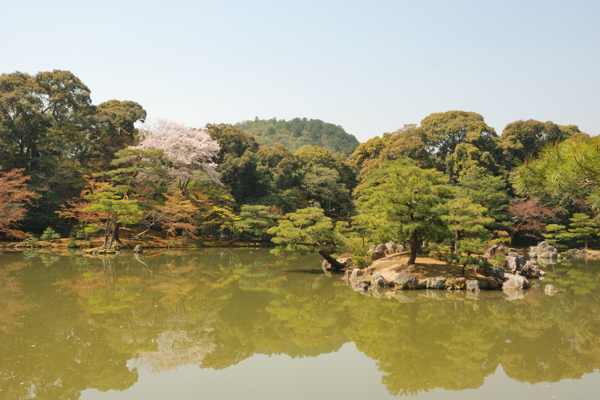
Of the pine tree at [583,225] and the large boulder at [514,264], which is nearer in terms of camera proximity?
the large boulder at [514,264]

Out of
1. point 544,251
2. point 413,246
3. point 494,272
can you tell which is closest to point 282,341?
point 413,246

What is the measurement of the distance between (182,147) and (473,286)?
686 inches

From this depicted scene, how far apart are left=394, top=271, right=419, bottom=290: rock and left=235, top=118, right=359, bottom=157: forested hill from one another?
176 feet

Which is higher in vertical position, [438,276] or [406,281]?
[438,276]

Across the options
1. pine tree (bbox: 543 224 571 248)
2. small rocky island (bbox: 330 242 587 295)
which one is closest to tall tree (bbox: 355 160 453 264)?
small rocky island (bbox: 330 242 587 295)

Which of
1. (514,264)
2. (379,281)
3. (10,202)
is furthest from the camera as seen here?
(10,202)

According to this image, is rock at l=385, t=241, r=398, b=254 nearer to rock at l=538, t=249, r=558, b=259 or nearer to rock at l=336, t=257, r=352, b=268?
rock at l=336, t=257, r=352, b=268

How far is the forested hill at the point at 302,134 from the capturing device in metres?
66.8

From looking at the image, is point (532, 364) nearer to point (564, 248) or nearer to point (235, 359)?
point (235, 359)

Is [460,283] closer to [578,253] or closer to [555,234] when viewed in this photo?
[555,234]

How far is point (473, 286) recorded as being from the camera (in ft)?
34.9

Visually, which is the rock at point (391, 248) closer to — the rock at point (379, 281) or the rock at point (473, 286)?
the rock at point (379, 281)

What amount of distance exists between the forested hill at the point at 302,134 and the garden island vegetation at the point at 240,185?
36.3 meters

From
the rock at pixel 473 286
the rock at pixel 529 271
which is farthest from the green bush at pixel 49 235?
the rock at pixel 529 271
